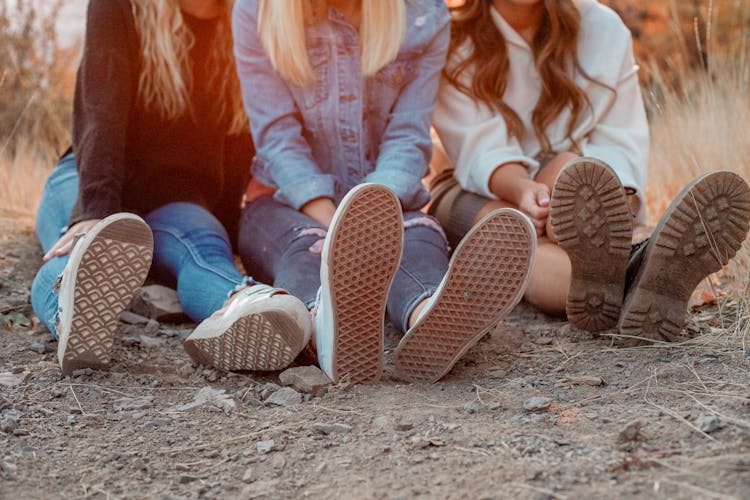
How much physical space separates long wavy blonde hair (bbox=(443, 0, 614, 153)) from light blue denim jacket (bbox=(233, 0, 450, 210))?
0.16 m

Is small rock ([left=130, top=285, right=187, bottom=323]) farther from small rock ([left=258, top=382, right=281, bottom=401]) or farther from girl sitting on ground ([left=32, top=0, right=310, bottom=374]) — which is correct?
small rock ([left=258, top=382, right=281, bottom=401])

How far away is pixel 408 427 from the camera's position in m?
1.63

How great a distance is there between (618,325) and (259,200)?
3.75ft

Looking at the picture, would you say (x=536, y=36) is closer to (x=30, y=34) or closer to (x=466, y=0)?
(x=466, y=0)

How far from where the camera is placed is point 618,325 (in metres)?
2.13

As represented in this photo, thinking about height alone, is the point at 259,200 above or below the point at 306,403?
above

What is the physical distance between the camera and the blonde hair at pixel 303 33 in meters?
2.38

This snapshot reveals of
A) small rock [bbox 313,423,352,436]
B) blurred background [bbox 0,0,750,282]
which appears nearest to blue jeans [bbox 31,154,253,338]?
small rock [bbox 313,423,352,436]

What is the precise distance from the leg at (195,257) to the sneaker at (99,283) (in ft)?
1.05

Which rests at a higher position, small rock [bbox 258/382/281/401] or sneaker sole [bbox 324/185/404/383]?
sneaker sole [bbox 324/185/404/383]

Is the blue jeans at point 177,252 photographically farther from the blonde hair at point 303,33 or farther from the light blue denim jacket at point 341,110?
the blonde hair at point 303,33

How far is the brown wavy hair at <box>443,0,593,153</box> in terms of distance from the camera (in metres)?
2.67

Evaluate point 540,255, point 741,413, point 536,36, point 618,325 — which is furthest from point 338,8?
point 741,413

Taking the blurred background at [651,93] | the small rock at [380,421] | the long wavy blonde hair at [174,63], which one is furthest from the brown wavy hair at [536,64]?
A: the small rock at [380,421]
